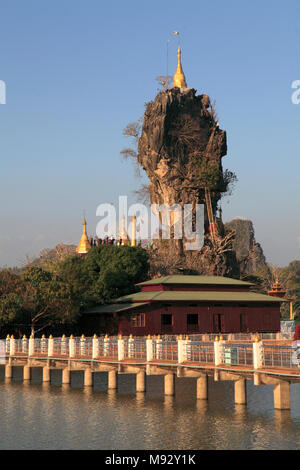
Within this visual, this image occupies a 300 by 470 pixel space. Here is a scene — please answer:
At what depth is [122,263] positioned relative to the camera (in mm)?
89625

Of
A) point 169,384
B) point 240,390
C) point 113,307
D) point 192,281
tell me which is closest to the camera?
point 240,390

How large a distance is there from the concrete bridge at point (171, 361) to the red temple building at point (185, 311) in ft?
56.4

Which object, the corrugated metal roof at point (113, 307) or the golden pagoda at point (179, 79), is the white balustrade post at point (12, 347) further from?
the golden pagoda at point (179, 79)

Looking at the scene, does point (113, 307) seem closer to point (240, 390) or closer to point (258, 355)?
point (240, 390)

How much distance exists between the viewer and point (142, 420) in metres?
35.3

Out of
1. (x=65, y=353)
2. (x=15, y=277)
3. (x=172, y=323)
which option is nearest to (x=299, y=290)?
(x=172, y=323)

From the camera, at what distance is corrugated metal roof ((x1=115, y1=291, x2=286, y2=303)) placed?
73312 millimetres

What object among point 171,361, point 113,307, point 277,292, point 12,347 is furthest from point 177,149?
point 171,361

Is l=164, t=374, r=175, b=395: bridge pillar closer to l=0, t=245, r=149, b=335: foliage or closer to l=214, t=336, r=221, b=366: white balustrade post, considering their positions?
l=214, t=336, r=221, b=366: white balustrade post

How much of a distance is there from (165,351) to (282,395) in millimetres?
8560

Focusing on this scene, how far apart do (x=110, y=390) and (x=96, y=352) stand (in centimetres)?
316

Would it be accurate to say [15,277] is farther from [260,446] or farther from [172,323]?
[260,446]

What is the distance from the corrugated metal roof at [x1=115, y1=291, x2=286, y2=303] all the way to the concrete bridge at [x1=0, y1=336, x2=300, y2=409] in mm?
18749

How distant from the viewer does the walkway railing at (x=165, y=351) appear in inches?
1315
